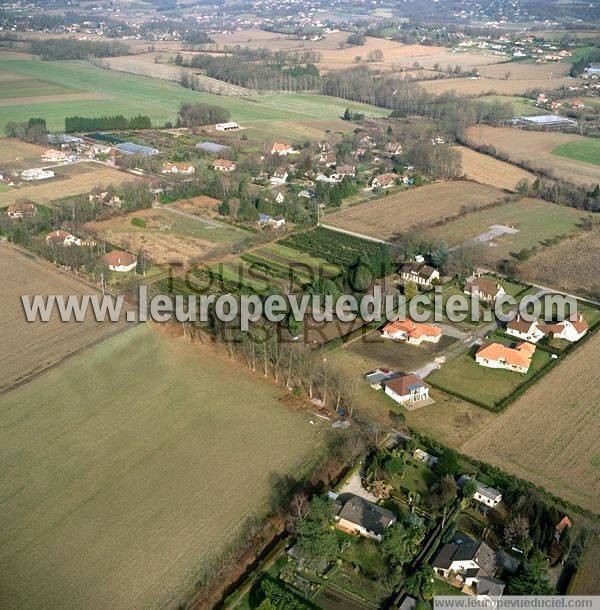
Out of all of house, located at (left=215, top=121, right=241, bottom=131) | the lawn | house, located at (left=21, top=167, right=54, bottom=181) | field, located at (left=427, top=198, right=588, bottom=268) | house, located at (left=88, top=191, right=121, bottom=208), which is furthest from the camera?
house, located at (left=215, top=121, right=241, bottom=131)

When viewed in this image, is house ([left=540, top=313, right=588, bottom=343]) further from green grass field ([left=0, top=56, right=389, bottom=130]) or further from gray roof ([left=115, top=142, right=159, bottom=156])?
green grass field ([left=0, top=56, right=389, bottom=130])

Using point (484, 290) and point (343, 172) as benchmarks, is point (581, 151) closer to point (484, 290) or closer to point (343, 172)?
point (343, 172)

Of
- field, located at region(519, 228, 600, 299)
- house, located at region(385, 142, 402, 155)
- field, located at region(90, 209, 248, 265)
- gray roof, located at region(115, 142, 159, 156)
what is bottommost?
field, located at region(90, 209, 248, 265)

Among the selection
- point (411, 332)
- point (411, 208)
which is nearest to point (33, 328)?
point (411, 332)

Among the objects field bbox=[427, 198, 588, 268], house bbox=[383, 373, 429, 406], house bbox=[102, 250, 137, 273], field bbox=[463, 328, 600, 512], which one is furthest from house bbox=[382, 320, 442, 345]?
house bbox=[102, 250, 137, 273]

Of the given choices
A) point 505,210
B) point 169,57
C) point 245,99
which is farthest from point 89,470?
point 169,57

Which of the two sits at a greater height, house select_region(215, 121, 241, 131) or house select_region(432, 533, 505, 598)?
house select_region(215, 121, 241, 131)
